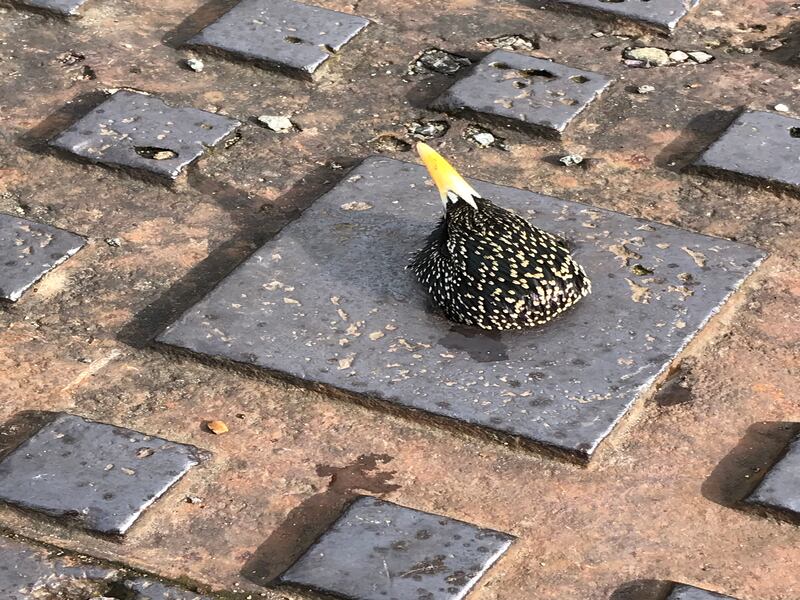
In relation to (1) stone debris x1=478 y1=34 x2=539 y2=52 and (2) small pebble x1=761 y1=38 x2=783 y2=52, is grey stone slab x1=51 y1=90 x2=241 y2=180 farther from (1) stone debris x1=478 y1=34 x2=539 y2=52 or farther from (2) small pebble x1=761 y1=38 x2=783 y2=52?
(2) small pebble x1=761 y1=38 x2=783 y2=52

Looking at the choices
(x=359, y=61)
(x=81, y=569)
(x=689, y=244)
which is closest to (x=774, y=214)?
(x=689, y=244)

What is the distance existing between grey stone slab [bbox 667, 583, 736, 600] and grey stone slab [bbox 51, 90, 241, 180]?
2549mm

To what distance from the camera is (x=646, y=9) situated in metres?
6.47

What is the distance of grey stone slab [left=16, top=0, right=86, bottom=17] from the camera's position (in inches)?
257

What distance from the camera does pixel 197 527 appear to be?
4.02m

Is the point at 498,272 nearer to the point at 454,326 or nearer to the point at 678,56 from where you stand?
the point at 454,326

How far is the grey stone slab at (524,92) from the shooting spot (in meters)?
5.77

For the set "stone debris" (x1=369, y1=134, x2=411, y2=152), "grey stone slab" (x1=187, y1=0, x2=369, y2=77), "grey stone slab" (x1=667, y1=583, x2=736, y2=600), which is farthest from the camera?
"grey stone slab" (x1=187, y1=0, x2=369, y2=77)

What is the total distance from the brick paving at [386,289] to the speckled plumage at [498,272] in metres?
0.11

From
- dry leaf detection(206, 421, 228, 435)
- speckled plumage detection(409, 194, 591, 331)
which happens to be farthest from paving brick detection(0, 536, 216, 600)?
speckled plumage detection(409, 194, 591, 331)

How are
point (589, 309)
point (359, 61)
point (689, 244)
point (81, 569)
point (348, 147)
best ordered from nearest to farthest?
point (81, 569), point (589, 309), point (689, 244), point (348, 147), point (359, 61)

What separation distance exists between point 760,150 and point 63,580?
3.03m

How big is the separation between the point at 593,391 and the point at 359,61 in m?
2.38

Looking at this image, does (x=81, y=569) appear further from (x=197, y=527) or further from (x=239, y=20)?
(x=239, y=20)
